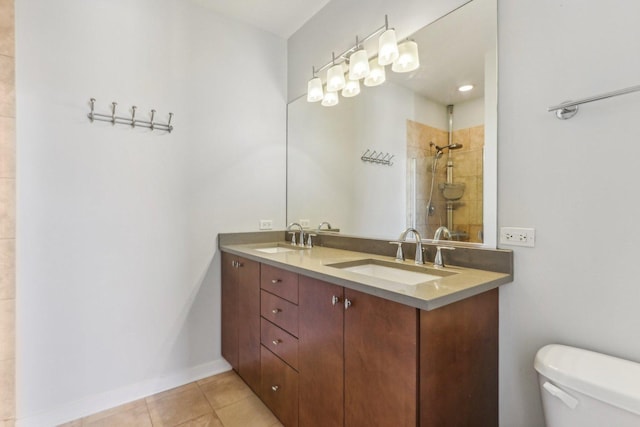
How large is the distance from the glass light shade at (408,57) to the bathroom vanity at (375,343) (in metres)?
1.11

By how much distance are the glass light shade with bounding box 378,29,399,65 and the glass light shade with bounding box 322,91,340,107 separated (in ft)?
1.84

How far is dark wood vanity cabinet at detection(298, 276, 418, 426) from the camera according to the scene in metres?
1.04

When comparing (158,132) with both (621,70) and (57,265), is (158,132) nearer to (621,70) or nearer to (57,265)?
(57,265)

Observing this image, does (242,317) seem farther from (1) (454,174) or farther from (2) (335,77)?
(2) (335,77)

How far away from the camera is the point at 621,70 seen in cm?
108

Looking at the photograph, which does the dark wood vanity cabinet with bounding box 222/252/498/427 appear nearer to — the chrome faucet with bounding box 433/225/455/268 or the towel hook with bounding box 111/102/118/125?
the chrome faucet with bounding box 433/225/455/268

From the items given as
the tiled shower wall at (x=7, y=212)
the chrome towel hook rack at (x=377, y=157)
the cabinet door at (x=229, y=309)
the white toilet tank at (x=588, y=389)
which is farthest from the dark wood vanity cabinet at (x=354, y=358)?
the tiled shower wall at (x=7, y=212)

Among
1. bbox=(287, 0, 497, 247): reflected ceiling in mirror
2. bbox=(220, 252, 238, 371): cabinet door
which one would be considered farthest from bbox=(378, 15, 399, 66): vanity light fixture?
bbox=(220, 252, 238, 371): cabinet door

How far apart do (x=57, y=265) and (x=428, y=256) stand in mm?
2080

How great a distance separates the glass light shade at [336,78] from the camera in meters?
2.15

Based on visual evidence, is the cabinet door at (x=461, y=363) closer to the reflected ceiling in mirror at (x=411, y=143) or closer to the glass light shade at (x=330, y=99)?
the reflected ceiling in mirror at (x=411, y=143)

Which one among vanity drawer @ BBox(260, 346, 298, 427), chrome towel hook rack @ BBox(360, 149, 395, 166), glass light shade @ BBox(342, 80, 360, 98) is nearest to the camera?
vanity drawer @ BBox(260, 346, 298, 427)

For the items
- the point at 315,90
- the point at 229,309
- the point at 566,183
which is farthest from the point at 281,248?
the point at 566,183

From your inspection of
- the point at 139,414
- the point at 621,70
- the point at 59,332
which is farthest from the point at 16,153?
the point at 621,70
